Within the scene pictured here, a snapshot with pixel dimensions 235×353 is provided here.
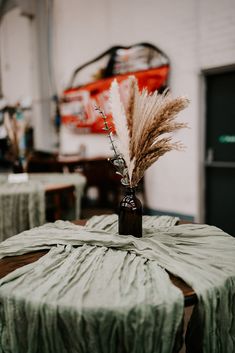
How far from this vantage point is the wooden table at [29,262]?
33.6 inches

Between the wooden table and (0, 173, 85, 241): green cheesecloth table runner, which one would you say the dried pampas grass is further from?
(0, 173, 85, 241): green cheesecloth table runner

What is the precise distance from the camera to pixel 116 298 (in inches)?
32.0

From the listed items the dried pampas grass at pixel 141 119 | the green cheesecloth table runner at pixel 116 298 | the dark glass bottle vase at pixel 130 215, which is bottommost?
the green cheesecloth table runner at pixel 116 298

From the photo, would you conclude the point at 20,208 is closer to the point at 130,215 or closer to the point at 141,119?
the point at 130,215

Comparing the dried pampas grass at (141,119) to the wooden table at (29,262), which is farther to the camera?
the dried pampas grass at (141,119)

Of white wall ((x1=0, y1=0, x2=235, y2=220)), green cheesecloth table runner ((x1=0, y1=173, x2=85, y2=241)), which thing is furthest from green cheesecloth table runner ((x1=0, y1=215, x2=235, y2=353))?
white wall ((x1=0, y1=0, x2=235, y2=220))

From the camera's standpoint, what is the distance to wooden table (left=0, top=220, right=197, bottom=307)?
2.80 feet

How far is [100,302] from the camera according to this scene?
2.63 feet

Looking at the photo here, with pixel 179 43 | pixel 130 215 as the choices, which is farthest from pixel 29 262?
pixel 179 43

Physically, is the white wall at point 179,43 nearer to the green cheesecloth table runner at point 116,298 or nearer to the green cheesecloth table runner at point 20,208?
the green cheesecloth table runner at point 20,208

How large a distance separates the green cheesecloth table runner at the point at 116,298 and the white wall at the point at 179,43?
7.46 ft

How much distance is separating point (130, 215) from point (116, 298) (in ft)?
1.50

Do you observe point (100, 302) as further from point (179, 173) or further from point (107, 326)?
point (179, 173)

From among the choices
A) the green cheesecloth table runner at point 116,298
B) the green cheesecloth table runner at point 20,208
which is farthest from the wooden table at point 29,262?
the green cheesecloth table runner at point 20,208
